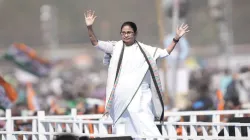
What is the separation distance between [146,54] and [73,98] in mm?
12443

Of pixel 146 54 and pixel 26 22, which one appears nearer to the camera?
pixel 146 54

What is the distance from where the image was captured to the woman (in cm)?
914

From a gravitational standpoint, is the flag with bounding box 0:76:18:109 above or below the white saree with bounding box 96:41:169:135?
above

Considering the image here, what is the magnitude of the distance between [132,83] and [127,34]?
1.54 ft

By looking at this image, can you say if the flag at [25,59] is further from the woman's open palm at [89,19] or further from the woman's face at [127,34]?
the woman's face at [127,34]

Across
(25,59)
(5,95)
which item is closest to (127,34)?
(5,95)

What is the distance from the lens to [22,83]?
30656 millimetres

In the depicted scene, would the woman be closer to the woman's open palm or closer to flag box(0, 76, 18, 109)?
the woman's open palm

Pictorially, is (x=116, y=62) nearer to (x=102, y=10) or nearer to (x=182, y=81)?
(x=182, y=81)

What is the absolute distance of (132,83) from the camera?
9164 millimetres

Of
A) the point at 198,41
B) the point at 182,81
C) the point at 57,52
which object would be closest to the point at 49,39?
the point at 57,52

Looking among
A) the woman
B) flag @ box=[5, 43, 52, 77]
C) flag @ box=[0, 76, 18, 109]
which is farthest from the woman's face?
flag @ box=[5, 43, 52, 77]

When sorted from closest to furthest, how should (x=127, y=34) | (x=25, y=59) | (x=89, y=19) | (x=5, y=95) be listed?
1. (x=127, y=34)
2. (x=89, y=19)
3. (x=5, y=95)
4. (x=25, y=59)

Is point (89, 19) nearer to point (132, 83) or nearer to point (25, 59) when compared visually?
point (132, 83)
